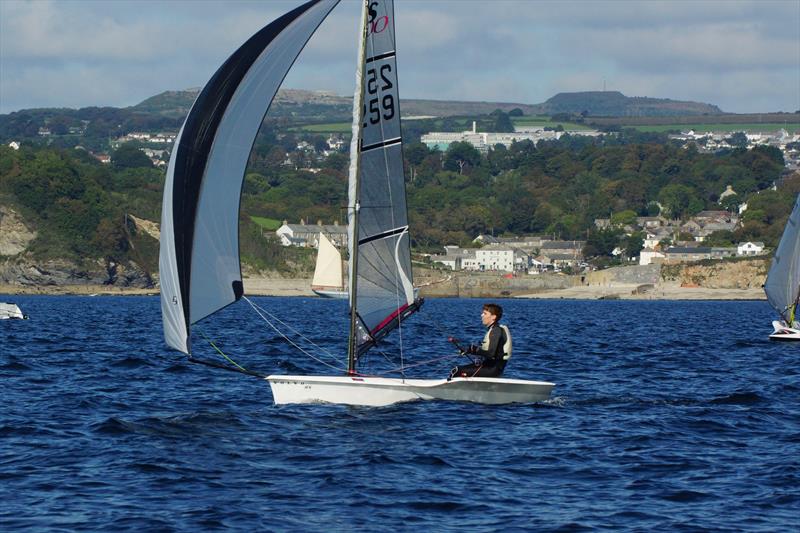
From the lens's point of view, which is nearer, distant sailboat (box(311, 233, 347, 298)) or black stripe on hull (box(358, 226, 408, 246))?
black stripe on hull (box(358, 226, 408, 246))

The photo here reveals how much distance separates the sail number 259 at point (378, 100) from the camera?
19.8 m

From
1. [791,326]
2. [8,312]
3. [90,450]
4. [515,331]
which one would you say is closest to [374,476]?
[90,450]

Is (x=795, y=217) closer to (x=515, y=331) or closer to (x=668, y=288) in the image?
(x=515, y=331)

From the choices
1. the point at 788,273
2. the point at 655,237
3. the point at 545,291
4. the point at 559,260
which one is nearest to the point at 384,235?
the point at 788,273

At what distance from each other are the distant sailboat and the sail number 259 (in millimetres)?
89781

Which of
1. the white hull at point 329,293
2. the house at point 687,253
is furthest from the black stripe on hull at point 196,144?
the house at point 687,253

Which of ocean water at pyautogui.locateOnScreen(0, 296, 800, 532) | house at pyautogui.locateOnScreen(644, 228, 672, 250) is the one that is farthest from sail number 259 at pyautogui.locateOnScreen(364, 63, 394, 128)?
house at pyautogui.locateOnScreen(644, 228, 672, 250)

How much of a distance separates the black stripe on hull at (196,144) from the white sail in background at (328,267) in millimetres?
90405

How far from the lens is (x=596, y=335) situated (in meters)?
49.0

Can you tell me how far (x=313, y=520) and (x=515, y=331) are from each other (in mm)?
39492

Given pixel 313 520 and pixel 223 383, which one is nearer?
pixel 313 520

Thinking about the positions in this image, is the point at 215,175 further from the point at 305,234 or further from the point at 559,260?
the point at 559,260

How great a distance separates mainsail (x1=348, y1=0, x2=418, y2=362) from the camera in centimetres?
1959

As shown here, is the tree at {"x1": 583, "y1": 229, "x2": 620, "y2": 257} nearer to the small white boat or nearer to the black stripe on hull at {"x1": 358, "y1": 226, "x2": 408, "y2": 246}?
the small white boat
